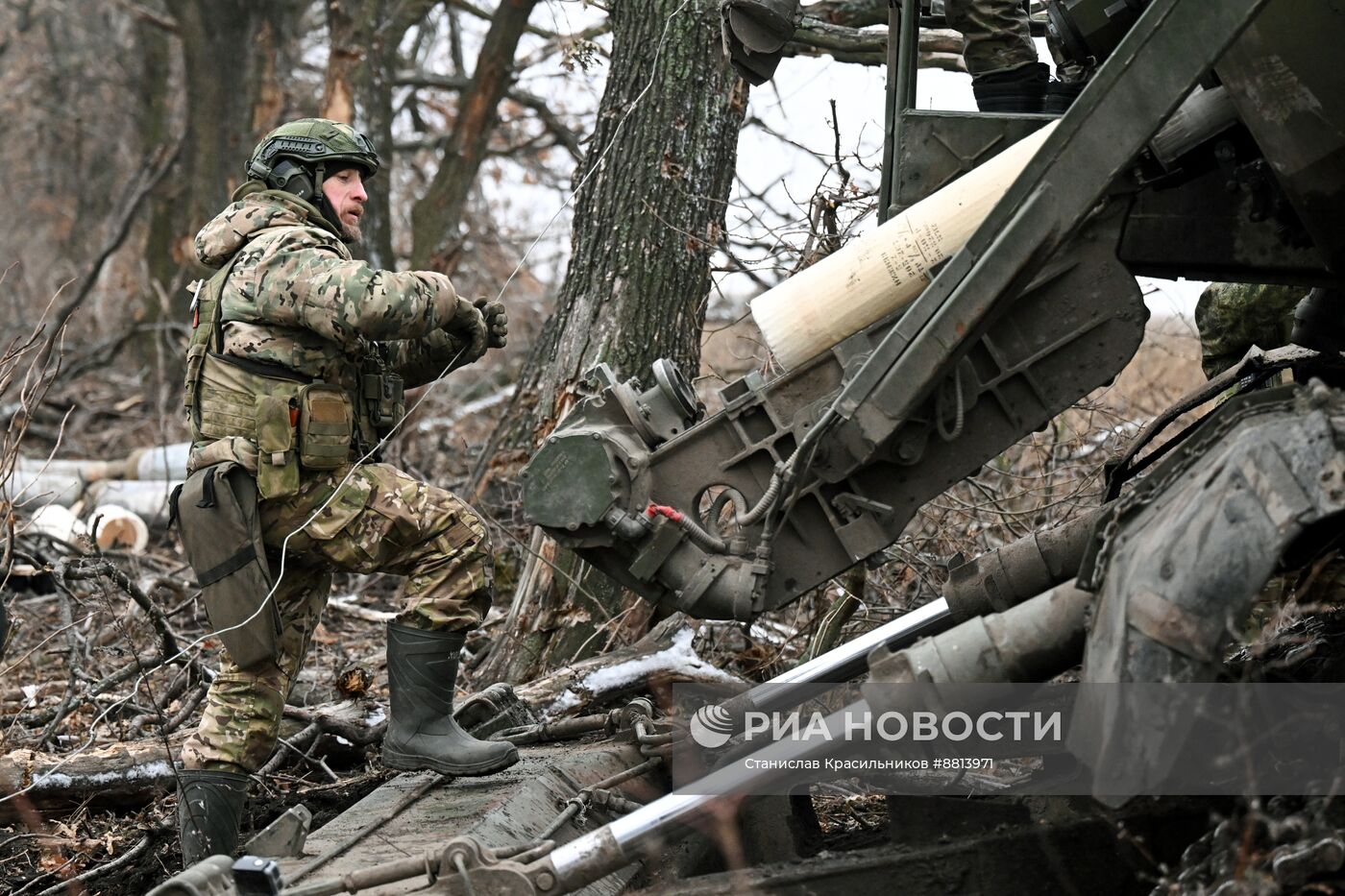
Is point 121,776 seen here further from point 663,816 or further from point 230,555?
point 663,816

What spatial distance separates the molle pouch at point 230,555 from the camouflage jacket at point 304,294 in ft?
1.41

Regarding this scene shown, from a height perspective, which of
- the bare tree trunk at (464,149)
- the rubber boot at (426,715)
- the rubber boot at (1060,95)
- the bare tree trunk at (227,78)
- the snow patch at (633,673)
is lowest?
the snow patch at (633,673)

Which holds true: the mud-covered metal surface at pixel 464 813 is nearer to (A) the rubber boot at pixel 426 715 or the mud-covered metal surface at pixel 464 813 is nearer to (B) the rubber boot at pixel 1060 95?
(A) the rubber boot at pixel 426 715

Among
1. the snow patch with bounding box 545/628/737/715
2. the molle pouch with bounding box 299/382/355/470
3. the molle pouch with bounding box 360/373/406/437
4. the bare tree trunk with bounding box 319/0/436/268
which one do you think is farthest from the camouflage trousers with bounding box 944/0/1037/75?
the bare tree trunk with bounding box 319/0/436/268

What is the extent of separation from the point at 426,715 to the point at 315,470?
0.91 m

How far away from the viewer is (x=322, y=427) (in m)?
4.66

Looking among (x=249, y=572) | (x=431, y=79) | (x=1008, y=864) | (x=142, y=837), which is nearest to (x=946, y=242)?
(x=1008, y=864)

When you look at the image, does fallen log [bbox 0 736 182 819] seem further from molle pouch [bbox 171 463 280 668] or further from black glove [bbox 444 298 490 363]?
black glove [bbox 444 298 490 363]

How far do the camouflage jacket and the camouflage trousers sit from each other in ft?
6.22

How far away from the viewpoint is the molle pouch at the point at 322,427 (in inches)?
183

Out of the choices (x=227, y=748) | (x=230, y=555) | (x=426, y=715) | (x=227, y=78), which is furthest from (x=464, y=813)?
(x=227, y=78)

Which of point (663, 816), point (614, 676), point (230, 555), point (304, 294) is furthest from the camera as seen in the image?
point (614, 676)

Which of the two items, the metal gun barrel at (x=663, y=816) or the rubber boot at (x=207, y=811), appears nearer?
the metal gun barrel at (x=663, y=816)

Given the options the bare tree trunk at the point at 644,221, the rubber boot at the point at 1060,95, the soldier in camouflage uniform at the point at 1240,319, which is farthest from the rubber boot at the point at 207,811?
the soldier in camouflage uniform at the point at 1240,319
